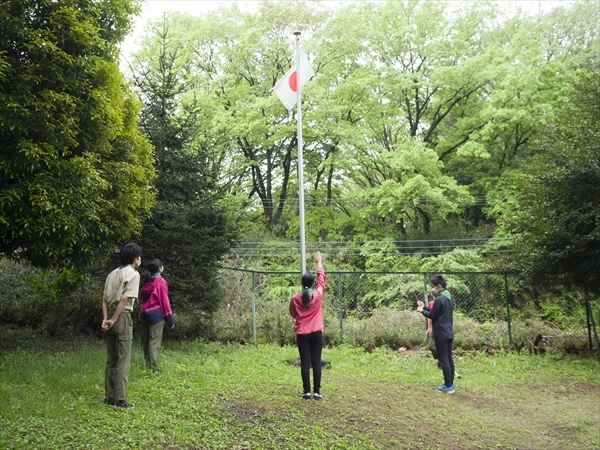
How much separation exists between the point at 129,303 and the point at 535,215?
9.42 m

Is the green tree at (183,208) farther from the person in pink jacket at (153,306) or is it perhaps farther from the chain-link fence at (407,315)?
the person in pink jacket at (153,306)

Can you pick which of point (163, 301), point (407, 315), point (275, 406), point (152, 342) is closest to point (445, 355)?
point (275, 406)

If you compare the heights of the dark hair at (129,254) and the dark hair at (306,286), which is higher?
the dark hair at (129,254)

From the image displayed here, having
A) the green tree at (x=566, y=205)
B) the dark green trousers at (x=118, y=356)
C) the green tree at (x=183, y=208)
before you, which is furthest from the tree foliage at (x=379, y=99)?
the dark green trousers at (x=118, y=356)

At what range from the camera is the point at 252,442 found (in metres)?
5.05

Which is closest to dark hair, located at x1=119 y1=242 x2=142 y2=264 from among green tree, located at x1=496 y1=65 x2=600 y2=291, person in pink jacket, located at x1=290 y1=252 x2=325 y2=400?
person in pink jacket, located at x1=290 y1=252 x2=325 y2=400

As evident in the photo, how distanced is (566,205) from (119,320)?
9.67 meters

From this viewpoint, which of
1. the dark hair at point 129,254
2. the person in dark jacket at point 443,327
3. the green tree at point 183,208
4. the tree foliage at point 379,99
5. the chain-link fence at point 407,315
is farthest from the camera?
the tree foliage at point 379,99

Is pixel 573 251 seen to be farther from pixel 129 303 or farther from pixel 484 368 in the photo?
pixel 129 303

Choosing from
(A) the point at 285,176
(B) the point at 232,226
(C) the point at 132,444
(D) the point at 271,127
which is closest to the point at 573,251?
(B) the point at 232,226

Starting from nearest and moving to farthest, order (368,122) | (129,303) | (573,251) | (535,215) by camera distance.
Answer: (129,303) < (573,251) < (535,215) < (368,122)

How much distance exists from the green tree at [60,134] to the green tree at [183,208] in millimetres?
1997

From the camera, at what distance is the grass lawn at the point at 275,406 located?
5090mm

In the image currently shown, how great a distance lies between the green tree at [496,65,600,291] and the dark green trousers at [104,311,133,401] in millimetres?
9038
